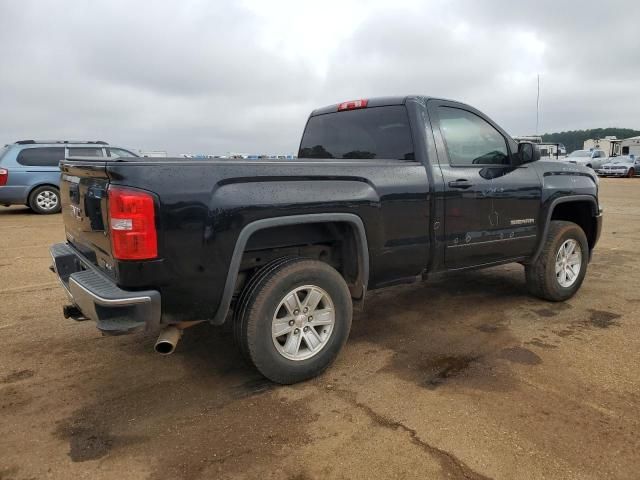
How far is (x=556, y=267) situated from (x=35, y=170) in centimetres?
1147

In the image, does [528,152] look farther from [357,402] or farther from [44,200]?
[44,200]

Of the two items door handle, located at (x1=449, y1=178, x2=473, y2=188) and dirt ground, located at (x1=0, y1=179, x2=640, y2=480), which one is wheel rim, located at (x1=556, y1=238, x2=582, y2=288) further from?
door handle, located at (x1=449, y1=178, x2=473, y2=188)

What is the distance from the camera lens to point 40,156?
11.9 meters

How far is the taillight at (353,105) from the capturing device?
4.37 meters

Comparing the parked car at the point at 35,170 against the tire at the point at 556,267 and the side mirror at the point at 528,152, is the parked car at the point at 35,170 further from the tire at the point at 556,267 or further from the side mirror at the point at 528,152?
the tire at the point at 556,267

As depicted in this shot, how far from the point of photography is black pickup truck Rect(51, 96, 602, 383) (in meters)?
2.70

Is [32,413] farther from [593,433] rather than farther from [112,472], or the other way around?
[593,433]

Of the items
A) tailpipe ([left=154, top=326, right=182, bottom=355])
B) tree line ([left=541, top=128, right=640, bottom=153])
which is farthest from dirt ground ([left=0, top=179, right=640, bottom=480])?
tree line ([left=541, top=128, right=640, bottom=153])

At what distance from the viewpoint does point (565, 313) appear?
15.4 feet

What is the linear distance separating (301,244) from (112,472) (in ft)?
5.66

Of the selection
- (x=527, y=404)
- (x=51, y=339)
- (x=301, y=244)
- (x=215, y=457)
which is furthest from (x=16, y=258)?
(x=527, y=404)

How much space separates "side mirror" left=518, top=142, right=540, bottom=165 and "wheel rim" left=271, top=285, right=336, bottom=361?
2.35 m

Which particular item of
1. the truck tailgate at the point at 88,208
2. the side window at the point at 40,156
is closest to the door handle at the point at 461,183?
the truck tailgate at the point at 88,208

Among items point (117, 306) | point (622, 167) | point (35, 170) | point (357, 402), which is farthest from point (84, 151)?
point (622, 167)
